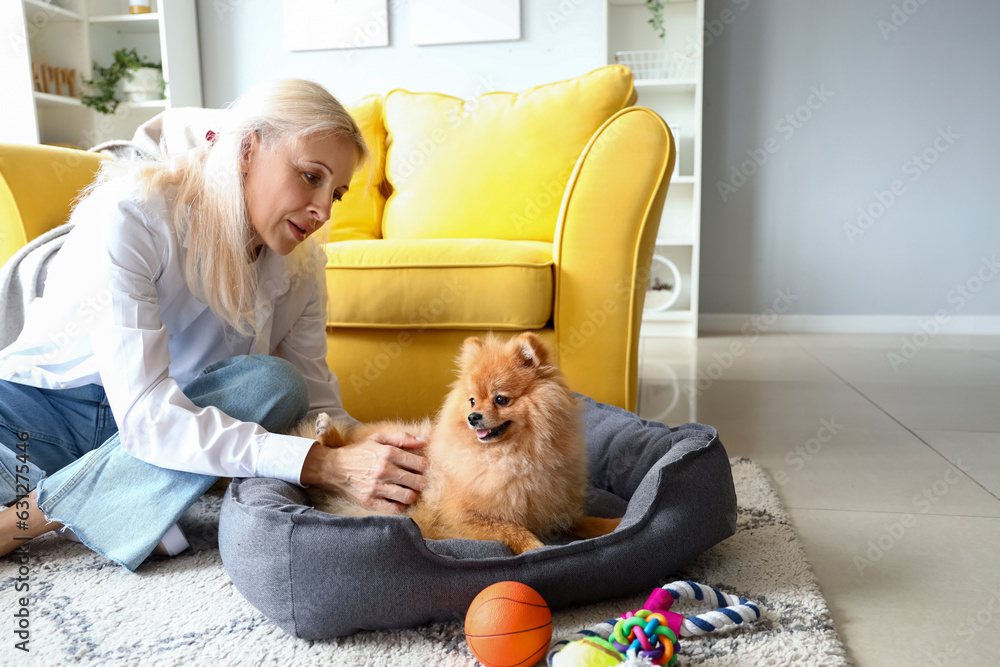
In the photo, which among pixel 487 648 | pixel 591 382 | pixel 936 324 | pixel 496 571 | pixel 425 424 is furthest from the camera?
pixel 936 324

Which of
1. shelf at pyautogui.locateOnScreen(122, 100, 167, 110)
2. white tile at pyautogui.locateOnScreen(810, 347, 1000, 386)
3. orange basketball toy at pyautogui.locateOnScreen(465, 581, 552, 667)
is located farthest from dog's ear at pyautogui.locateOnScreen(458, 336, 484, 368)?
shelf at pyautogui.locateOnScreen(122, 100, 167, 110)

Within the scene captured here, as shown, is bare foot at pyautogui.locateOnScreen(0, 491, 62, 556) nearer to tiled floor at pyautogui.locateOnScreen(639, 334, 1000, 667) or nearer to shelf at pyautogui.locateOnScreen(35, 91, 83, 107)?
tiled floor at pyautogui.locateOnScreen(639, 334, 1000, 667)

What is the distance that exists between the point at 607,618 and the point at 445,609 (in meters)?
0.28

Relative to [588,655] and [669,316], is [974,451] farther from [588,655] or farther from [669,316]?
[669,316]

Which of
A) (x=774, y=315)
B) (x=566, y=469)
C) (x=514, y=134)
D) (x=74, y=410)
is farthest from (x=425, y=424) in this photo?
(x=774, y=315)

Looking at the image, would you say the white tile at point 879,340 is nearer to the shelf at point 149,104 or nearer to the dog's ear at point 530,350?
the dog's ear at point 530,350

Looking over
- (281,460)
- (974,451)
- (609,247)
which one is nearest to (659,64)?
(609,247)

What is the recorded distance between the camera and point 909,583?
1.30 meters

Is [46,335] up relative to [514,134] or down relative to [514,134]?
down

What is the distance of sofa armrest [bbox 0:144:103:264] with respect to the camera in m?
2.02

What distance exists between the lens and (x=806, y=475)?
190 centimetres

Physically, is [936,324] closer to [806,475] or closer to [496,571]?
[806,475]

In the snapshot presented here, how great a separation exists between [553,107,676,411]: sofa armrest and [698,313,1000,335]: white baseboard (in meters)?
2.73

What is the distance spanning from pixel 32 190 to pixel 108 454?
3.71 ft
